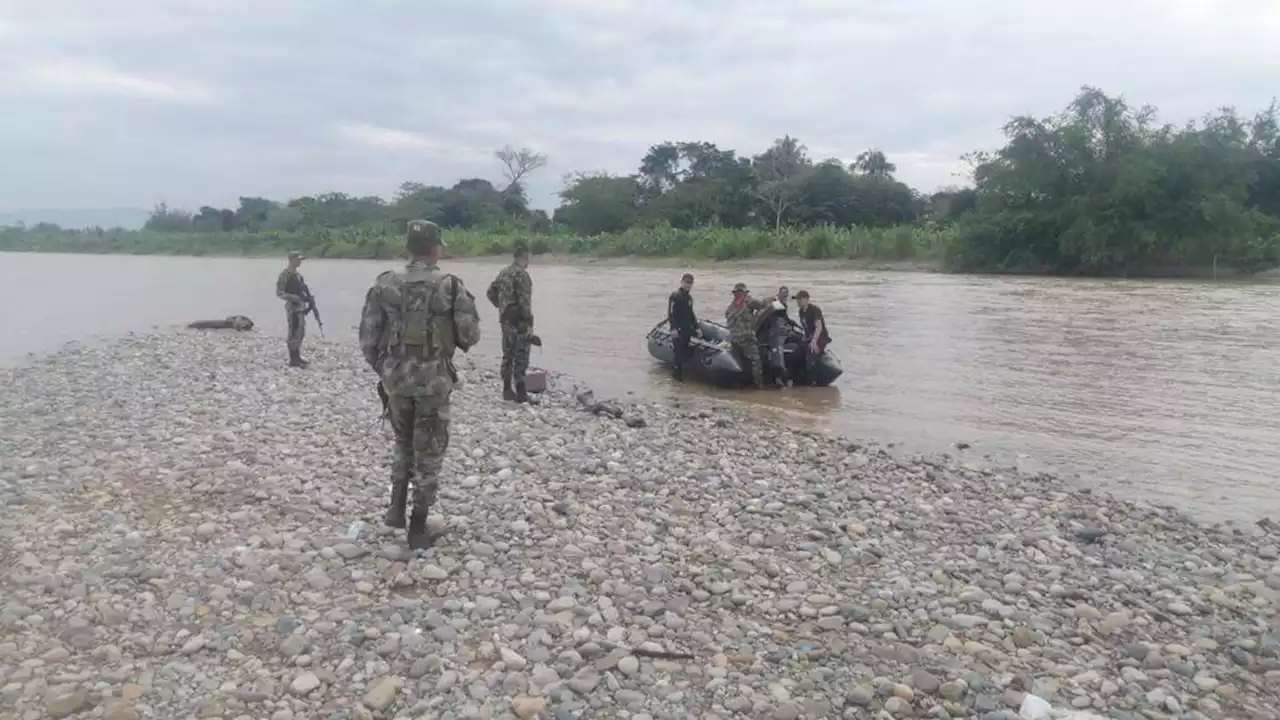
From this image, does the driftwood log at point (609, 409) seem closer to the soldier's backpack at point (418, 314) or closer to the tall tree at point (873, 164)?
the soldier's backpack at point (418, 314)

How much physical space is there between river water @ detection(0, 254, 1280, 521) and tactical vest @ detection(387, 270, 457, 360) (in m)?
6.05

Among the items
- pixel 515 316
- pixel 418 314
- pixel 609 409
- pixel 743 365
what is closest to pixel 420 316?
pixel 418 314

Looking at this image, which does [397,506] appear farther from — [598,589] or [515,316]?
[515,316]

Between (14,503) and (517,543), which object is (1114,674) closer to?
(517,543)

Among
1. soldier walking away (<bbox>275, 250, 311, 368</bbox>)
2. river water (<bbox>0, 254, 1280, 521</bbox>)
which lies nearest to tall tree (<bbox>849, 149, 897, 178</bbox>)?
river water (<bbox>0, 254, 1280, 521</bbox>)

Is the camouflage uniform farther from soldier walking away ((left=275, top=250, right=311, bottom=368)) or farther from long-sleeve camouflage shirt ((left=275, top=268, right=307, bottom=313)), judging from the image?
long-sleeve camouflage shirt ((left=275, top=268, right=307, bottom=313))

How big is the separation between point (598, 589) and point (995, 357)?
14031 millimetres

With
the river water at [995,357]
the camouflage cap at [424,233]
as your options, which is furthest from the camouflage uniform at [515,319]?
the camouflage cap at [424,233]

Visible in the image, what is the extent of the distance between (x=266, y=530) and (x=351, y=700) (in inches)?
85.3

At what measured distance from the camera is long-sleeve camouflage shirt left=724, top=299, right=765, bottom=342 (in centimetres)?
1355

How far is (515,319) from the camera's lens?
10516mm

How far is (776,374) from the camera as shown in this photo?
1395cm

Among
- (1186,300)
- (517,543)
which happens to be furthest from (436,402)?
(1186,300)

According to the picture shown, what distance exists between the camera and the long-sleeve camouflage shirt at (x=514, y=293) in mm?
10281
